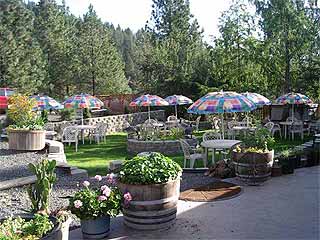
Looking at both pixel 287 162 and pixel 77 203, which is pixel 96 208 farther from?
pixel 287 162

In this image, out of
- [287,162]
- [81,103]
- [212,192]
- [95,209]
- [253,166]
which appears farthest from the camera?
[81,103]

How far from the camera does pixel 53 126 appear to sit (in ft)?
52.1

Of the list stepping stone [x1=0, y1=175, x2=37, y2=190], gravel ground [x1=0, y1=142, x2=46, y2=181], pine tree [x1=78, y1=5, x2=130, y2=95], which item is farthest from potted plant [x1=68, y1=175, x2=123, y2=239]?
pine tree [x1=78, y1=5, x2=130, y2=95]

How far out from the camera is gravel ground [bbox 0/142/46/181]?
28.0 feet

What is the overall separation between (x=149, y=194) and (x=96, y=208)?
681 millimetres

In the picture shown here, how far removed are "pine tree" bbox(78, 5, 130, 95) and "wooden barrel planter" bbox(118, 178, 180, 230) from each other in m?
25.8

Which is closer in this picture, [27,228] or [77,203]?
[27,228]

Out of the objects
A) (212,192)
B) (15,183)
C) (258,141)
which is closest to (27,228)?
(15,183)

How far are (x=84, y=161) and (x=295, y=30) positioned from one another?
12653 mm

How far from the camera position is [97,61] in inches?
1175

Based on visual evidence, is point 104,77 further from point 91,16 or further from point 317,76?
point 317,76

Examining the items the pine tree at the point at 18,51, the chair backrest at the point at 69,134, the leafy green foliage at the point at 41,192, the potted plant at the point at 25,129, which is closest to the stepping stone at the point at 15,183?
the leafy green foliage at the point at 41,192

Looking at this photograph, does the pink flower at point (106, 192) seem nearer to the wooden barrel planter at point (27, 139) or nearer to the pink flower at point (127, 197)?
the pink flower at point (127, 197)

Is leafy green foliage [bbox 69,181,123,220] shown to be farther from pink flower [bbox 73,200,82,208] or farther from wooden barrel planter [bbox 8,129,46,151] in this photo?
wooden barrel planter [bbox 8,129,46,151]
